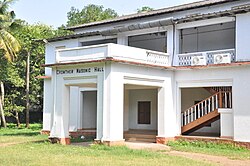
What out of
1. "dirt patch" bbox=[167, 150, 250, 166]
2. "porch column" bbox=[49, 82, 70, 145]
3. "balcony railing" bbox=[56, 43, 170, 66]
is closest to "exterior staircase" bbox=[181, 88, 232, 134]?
"balcony railing" bbox=[56, 43, 170, 66]

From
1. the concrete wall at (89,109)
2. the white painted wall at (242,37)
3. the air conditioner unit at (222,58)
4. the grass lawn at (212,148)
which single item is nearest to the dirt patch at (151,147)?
the grass lawn at (212,148)

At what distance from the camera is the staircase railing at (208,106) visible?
60.1 ft

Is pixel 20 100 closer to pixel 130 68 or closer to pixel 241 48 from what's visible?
pixel 130 68

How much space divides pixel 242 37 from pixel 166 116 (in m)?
4.90

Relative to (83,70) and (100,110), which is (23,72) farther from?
(100,110)

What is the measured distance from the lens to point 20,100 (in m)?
35.1

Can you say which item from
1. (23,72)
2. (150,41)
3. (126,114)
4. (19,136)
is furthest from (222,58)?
(23,72)

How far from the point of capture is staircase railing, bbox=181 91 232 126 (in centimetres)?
1833

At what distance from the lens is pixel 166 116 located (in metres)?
18.9

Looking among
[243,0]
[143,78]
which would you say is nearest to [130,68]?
[143,78]

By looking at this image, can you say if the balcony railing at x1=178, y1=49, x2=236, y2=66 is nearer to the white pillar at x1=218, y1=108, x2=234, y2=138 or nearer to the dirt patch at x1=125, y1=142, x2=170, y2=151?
the white pillar at x1=218, y1=108, x2=234, y2=138

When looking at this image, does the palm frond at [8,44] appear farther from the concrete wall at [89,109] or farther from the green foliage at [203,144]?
the green foliage at [203,144]

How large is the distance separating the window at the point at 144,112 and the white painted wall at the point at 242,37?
744 centimetres

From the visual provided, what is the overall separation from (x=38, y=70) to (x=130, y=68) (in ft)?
59.8
